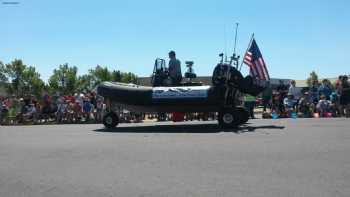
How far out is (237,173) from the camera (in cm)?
664

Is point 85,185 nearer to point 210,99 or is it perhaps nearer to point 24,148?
point 24,148

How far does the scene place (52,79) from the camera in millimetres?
72125

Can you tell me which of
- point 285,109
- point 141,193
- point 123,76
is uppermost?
point 123,76

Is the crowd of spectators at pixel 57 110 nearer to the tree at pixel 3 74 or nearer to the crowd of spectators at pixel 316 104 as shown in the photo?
the crowd of spectators at pixel 316 104

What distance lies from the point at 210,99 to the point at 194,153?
4.91 meters

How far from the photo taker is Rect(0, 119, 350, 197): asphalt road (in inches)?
231

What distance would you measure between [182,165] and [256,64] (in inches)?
306

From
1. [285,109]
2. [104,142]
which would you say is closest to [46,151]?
[104,142]

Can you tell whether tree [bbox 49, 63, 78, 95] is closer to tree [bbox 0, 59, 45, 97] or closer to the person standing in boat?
tree [bbox 0, 59, 45, 97]

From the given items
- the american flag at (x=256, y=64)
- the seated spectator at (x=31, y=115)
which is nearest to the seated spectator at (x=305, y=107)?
the american flag at (x=256, y=64)

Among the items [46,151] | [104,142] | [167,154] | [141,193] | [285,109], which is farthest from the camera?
[285,109]

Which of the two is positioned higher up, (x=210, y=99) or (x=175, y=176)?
(x=210, y=99)

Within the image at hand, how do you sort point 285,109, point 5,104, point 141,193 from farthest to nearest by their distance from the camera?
point 5,104, point 285,109, point 141,193

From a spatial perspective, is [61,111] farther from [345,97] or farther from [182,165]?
[182,165]
